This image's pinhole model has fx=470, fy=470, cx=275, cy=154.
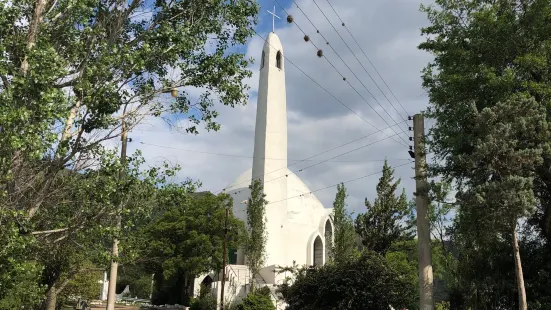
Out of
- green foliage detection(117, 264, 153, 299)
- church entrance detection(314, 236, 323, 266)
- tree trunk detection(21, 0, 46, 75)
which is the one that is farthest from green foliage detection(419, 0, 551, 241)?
green foliage detection(117, 264, 153, 299)

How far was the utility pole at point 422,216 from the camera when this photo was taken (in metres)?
13.9

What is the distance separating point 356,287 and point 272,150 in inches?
741

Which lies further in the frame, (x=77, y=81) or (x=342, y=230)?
(x=342, y=230)

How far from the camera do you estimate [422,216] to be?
14453mm

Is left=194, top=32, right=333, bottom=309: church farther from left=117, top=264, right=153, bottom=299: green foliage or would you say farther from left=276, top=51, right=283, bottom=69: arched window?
left=117, top=264, right=153, bottom=299: green foliage

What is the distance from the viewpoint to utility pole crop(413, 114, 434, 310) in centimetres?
1391

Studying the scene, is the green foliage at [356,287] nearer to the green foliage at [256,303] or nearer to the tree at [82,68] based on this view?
the green foliage at [256,303]

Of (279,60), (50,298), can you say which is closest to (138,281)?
(279,60)

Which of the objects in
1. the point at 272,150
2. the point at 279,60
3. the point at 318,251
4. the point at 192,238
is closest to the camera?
the point at 192,238

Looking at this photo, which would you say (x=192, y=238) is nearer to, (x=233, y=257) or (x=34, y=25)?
(x=233, y=257)

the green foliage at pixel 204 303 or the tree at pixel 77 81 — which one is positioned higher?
the tree at pixel 77 81

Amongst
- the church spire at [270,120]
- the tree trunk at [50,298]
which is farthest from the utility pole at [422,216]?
the church spire at [270,120]

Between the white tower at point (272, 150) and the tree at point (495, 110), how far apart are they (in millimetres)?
19288

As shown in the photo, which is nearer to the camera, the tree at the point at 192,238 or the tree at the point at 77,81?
the tree at the point at 77,81
